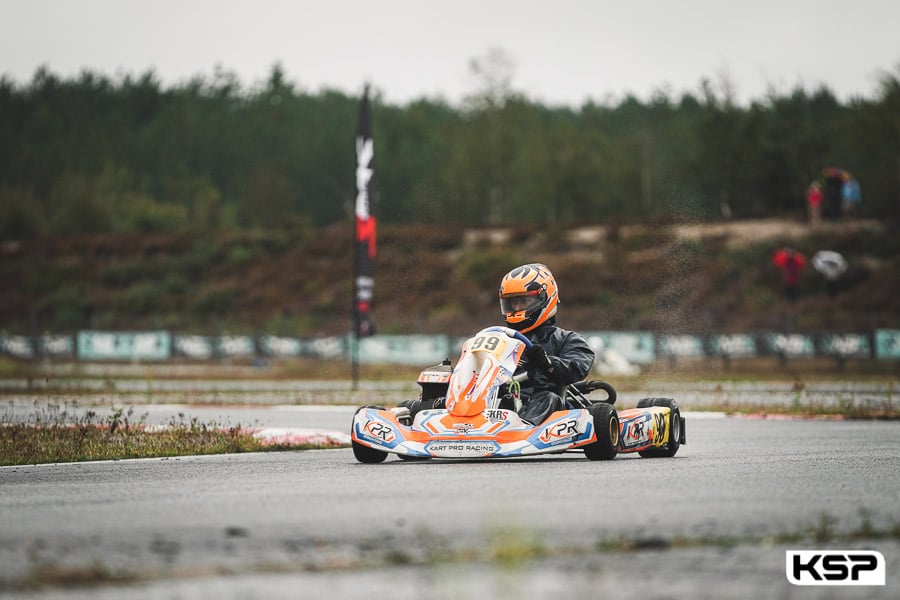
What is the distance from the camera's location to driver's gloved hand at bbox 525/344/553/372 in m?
11.7

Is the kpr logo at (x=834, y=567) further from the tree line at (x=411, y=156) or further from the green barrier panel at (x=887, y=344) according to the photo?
the tree line at (x=411, y=156)

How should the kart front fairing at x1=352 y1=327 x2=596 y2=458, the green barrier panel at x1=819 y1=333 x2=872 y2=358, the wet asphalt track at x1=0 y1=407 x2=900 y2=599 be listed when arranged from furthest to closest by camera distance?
the green barrier panel at x1=819 y1=333 x2=872 y2=358 → the kart front fairing at x1=352 y1=327 x2=596 y2=458 → the wet asphalt track at x1=0 y1=407 x2=900 y2=599

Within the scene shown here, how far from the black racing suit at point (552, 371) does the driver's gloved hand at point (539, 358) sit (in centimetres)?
5

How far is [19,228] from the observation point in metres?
107

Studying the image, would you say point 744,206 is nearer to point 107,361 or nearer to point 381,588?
point 107,361

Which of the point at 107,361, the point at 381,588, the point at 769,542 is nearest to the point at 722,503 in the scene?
the point at 769,542

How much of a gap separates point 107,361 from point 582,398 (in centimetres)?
4338

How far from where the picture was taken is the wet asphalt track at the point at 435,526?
523cm

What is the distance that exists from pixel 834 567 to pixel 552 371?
20.4 ft

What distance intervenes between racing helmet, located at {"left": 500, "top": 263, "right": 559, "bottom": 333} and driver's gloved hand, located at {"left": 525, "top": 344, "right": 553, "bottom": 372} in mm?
848

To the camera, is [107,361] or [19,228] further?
[19,228]

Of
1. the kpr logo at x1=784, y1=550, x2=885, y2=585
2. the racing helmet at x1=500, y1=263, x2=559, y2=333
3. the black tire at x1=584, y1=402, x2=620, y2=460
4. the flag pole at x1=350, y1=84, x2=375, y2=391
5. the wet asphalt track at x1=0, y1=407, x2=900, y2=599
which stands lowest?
the kpr logo at x1=784, y1=550, x2=885, y2=585

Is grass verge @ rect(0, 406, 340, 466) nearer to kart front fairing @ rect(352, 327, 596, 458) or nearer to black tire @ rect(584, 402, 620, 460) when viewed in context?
kart front fairing @ rect(352, 327, 596, 458)

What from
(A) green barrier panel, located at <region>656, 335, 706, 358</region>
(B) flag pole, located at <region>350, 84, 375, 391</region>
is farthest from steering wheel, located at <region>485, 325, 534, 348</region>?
(A) green barrier panel, located at <region>656, 335, 706, 358</region>
